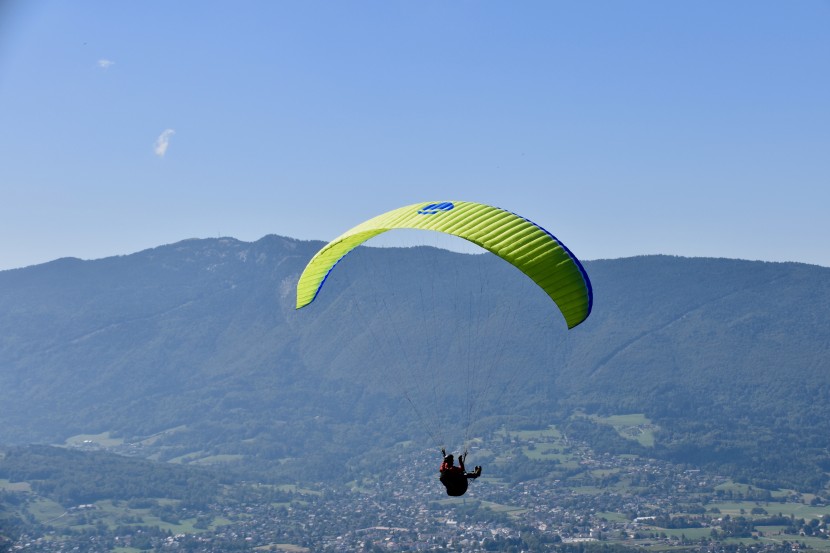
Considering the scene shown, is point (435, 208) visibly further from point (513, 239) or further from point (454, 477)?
point (454, 477)

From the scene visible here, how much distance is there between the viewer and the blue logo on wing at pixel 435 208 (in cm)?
2988

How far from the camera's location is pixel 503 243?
27.5 metres

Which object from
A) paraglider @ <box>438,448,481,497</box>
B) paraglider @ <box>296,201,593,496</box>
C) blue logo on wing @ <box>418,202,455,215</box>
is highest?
blue logo on wing @ <box>418,202,455,215</box>

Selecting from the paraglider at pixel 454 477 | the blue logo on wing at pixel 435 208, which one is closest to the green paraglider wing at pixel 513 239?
the blue logo on wing at pixel 435 208

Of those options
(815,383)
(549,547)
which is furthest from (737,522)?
(815,383)

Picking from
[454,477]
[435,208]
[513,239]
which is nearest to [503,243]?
[513,239]

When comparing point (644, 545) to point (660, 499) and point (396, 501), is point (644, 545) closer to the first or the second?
point (660, 499)

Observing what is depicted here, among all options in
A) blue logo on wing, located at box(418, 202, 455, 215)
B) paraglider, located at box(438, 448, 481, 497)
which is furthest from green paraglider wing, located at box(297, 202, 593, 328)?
paraglider, located at box(438, 448, 481, 497)

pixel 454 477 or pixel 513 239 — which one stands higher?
pixel 513 239

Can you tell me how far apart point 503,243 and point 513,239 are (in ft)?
1.23

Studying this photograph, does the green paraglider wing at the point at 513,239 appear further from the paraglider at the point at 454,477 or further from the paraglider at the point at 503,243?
the paraglider at the point at 454,477

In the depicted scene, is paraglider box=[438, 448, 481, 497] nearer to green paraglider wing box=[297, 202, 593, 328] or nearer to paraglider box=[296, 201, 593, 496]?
paraglider box=[296, 201, 593, 496]

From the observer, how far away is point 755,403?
189 meters

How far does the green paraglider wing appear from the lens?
2698 centimetres
